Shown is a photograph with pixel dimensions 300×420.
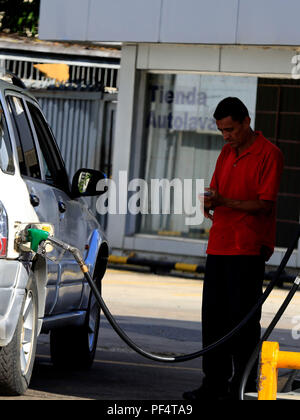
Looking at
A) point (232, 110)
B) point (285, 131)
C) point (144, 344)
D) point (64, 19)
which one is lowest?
point (144, 344)

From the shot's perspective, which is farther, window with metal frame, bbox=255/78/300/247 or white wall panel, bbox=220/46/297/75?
window with metal frame, bbox=255/78/300/247

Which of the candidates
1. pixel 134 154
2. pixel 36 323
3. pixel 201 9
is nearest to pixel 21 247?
pixel 36 323

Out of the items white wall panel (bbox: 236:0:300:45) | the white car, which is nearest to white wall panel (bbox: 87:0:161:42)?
white wall panel (bbox: 236:0:300:45)

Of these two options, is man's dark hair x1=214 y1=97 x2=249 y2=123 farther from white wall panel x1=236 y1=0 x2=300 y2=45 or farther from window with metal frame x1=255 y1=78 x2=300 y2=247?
window with metal frame x1=255 y1=78 x2=300 y2=247

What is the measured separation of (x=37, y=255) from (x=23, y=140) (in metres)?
0.92

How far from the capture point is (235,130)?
24.9ft

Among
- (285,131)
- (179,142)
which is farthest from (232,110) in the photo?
(179,142)

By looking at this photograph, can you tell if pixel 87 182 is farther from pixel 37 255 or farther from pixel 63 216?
pixel 37 255

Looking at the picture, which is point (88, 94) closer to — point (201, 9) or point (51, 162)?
point (201, 9)

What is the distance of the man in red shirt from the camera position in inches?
295

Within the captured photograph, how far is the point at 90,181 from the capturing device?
322 inches

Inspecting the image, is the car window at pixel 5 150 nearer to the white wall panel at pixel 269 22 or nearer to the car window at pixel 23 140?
the car window at pixel 23 140
